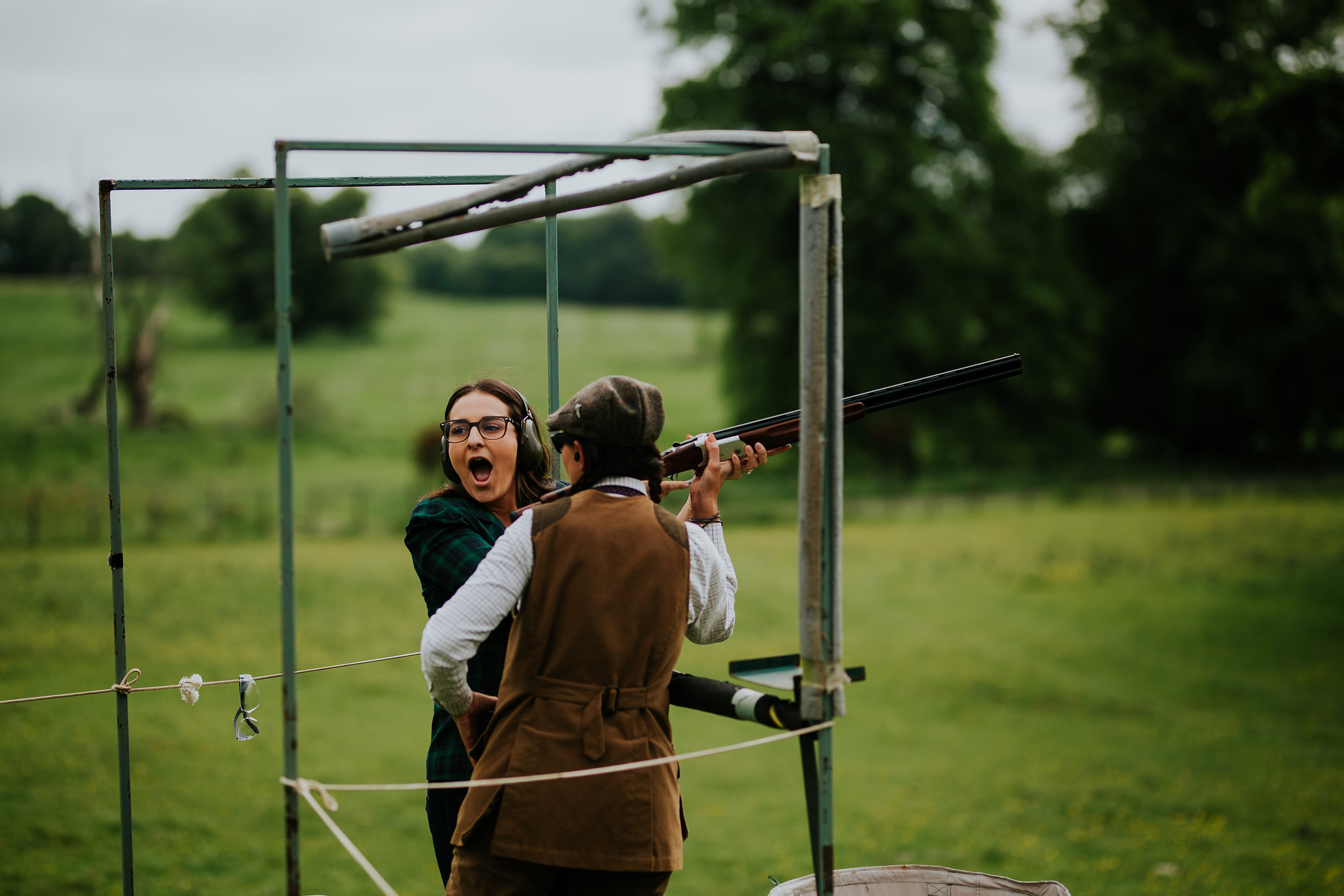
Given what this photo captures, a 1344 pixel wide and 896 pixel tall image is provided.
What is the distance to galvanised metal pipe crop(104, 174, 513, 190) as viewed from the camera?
3.25 metres

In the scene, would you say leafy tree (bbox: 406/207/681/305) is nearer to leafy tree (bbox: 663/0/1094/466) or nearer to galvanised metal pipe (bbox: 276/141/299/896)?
leafy tree (bbox: 663/0/1094/466)

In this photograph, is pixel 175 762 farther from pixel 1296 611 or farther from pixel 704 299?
pixel 704 299

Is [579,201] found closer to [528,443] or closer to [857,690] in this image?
[528,443]

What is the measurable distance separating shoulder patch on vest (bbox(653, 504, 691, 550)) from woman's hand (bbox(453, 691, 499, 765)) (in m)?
0.64


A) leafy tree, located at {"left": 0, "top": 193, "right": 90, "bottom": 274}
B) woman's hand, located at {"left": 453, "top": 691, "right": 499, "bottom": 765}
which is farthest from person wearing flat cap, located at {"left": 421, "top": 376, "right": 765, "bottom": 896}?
leafy tree, located at {"left": 0, "top": 193, "right": 90, "bottom": 274}

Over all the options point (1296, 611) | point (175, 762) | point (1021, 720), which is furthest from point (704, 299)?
point (175, 762)

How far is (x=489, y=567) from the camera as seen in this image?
7.06ft

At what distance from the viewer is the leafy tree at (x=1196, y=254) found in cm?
2127

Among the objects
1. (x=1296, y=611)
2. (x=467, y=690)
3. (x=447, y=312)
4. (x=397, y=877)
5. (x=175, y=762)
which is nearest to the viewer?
(x=467, y=690)

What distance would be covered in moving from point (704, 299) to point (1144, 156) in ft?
38.9

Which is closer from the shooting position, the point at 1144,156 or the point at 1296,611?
the point at 1296,611

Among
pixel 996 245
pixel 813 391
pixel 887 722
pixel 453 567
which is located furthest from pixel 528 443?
Answer: pixel 996 245

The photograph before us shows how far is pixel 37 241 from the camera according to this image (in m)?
30.0

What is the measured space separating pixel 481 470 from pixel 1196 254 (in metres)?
27.9
